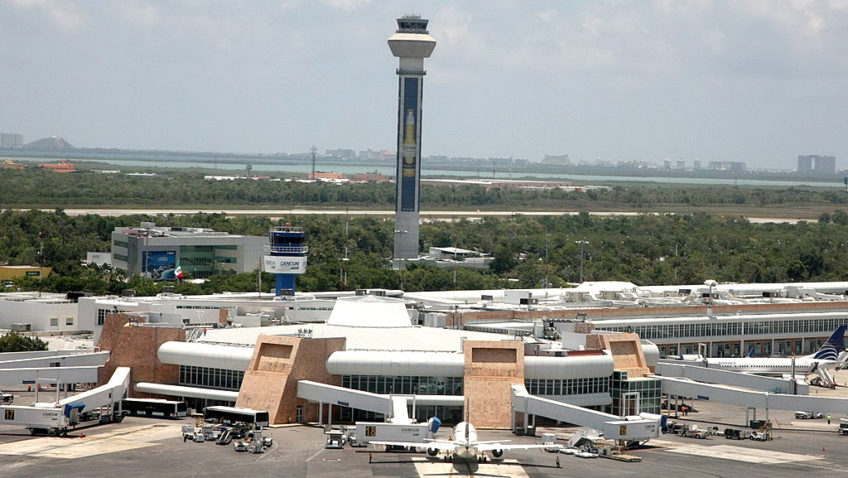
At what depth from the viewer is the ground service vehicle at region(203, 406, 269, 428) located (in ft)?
310

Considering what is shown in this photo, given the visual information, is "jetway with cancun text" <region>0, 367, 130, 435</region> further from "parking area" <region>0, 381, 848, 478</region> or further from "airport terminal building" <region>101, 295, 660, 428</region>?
"airport terminal building" <region>101, 295, 660, 428</region>

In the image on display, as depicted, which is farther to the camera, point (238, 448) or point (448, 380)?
point (448, 380)

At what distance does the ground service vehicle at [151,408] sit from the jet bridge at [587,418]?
79.2ft

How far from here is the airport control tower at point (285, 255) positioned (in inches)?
5655

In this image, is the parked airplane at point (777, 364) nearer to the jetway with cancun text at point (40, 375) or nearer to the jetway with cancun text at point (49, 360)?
the jetway with cancun text at point (49, 360)

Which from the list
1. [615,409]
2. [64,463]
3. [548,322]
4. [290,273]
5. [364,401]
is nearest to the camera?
[64,463]

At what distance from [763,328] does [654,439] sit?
203 ft

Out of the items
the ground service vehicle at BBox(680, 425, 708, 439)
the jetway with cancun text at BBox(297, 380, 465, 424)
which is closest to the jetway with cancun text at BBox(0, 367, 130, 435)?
the jetway with cancun text at BBox(297, 380, 465, 424)

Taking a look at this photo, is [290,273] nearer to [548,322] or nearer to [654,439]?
[548,322]

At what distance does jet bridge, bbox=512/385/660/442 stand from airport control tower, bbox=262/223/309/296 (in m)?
50.6

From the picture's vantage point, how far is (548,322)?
119 meters

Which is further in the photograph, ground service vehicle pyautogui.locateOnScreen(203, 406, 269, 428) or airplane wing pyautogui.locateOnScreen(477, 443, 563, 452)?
ground service vehicle pyautogui.locateOnScreen(203, 406, 269, 428)

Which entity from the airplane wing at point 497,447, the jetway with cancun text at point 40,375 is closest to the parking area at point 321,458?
the airplane wing at point 497,447

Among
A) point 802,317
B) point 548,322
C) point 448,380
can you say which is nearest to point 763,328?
point 802,317
